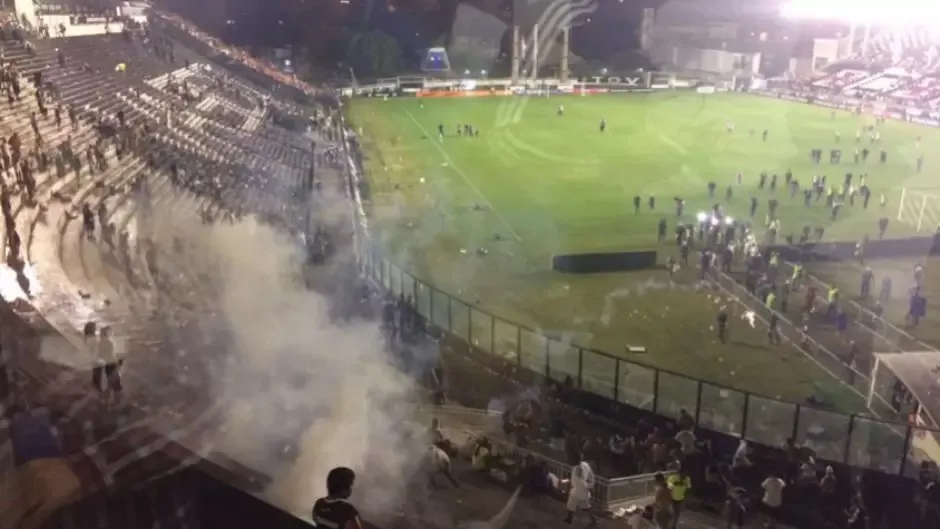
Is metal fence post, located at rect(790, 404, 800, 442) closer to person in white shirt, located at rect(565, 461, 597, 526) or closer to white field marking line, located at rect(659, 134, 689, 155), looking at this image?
person in white shirt, located at rect(565, 461, 597, 526)

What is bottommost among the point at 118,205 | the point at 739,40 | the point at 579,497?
the point at 579,497

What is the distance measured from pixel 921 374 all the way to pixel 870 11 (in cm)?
691

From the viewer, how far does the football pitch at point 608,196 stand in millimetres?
7160

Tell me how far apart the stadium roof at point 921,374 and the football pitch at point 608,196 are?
599 millimetres

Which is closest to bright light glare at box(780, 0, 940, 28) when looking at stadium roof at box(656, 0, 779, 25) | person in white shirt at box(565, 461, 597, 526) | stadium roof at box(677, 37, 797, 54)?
stadium roof at box(656, 0, 779, 25)

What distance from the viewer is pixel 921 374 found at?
5.06 meters

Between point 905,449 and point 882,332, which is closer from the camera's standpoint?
point 905,449

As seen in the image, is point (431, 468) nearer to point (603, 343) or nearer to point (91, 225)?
point (603, 343)

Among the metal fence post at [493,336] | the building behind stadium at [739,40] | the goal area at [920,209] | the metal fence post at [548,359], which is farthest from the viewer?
the building behind stadium at [739,40]

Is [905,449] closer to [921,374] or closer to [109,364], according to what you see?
[921,374]

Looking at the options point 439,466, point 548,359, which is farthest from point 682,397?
point 439,466

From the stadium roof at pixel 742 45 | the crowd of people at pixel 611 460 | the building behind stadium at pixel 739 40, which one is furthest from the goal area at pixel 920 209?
the crowd of people at pixel 611 460

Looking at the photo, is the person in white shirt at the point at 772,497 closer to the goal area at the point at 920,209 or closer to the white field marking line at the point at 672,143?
the goal area at the point at 920,209

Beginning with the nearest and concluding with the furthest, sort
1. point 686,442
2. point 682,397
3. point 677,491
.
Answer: point 677,491 → point 686,442 → point 682,397
